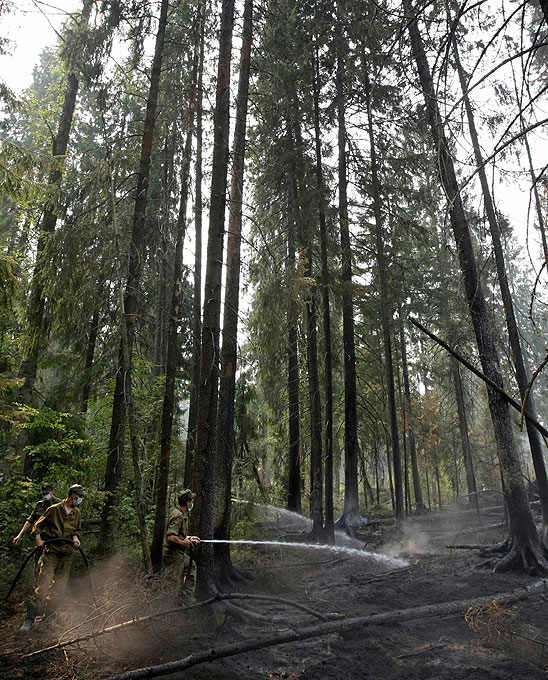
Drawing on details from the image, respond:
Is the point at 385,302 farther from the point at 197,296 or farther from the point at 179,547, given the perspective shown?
the point at 179,547

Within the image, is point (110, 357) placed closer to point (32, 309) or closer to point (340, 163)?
point (32, 309)

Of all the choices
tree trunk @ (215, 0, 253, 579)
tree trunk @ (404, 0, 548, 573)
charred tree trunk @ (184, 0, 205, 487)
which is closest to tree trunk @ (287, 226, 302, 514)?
charred tree trunk @ (184, 0, 205, 487)

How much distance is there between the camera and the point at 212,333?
862cm

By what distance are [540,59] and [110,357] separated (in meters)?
16.3

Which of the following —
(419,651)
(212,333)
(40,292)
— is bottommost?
(419,651)

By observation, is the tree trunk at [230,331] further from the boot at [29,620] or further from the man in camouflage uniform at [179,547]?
the boot at [29,620]

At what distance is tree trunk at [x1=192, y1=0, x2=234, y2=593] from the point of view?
316 inches

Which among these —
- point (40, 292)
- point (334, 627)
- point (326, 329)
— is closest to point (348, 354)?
point (326, 329)

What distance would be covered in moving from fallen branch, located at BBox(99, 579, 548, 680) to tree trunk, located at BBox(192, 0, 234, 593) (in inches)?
91.7

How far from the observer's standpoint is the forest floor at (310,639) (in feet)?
16.7

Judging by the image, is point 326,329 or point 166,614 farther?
point 326,329

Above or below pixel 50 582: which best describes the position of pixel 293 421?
above

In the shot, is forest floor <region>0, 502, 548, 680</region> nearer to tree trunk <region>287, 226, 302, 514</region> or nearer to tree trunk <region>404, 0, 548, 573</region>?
tree trunk <region>404, 0, 548, 573</region>

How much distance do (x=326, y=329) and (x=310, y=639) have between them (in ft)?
31.2
